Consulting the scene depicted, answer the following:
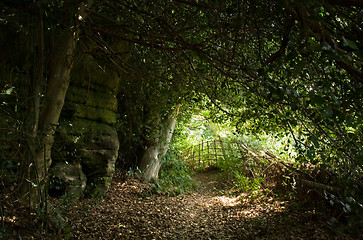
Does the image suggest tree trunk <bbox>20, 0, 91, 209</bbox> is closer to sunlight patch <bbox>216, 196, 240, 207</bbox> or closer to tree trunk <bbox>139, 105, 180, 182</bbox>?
tree trunk <bbox>139, 105, 180, 182</bbox>

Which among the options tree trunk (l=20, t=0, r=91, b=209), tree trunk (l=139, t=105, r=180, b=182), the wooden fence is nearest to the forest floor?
tree trunk (l=20, t=0, r=91, b=209)

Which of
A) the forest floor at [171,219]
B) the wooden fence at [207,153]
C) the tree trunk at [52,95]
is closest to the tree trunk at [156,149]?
the forest floor at [171,219]

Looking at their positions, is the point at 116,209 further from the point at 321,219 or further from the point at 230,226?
the point at 321,219

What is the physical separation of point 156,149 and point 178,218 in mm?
2787

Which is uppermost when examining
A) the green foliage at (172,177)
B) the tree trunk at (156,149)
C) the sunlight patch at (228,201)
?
the tree trunk at (156,149)

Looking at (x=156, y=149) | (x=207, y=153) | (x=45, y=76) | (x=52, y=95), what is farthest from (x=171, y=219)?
(x=207, y=153)

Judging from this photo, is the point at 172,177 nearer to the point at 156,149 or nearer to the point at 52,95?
the point at 156,149

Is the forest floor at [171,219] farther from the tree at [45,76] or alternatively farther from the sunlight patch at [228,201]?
the tree at [45,76]

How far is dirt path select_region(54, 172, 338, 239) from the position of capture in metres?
4.26

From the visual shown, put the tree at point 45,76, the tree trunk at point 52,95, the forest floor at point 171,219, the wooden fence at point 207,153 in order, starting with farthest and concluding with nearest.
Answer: the wooden fence at point 207,153
the forest floor at point 171,219
the tree trunk at point 52,95
the tree at point 45,76

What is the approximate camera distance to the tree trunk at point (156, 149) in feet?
25.1

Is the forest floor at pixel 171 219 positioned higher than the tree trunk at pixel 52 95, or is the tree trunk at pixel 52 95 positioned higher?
the tree trunk at pixel 52 95

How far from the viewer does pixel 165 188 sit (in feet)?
24.9

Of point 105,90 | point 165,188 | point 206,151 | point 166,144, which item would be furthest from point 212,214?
point 206,151
